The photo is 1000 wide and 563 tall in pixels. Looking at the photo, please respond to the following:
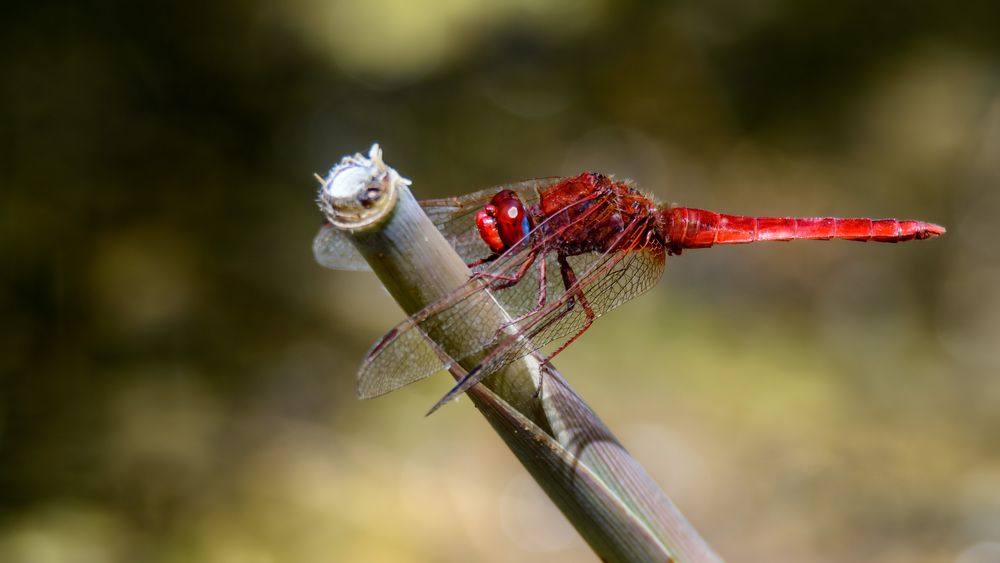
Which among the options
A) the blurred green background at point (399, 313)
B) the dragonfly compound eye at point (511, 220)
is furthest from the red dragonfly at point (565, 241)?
the blurred green background at point (399, 313)

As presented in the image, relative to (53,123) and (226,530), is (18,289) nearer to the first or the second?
(53,123)

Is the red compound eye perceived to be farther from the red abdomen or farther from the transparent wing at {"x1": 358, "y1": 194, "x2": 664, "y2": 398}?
the red abdomen

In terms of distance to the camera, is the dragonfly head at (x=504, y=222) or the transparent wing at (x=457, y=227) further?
the transparent wing at (x=457, y=227)

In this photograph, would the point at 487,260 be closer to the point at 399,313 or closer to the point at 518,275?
the point at 518,275

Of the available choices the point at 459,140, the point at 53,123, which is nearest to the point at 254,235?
the point at 53,123

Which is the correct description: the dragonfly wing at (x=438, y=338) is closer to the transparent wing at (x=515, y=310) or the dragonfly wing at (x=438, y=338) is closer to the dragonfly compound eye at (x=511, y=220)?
the transparent wing at (x=515, y=310)

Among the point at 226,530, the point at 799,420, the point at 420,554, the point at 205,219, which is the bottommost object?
the point at 799,420

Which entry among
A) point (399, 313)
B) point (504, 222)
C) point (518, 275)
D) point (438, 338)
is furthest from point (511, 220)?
point (399, 313)
